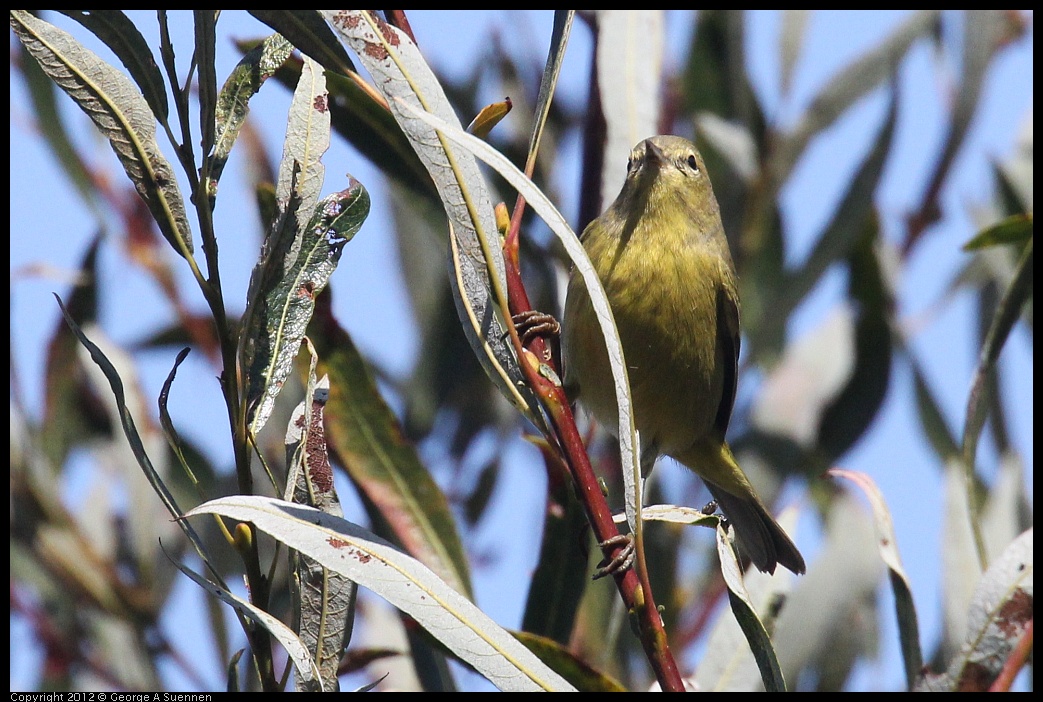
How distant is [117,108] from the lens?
5.97 feet

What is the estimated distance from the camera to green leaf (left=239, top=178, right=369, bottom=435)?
1830 mm

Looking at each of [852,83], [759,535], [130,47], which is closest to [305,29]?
[130,47]

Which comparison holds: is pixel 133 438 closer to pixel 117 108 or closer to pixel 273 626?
pixel 273 626

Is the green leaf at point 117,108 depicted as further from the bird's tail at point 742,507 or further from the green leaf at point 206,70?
the bird's tail at point 742,507

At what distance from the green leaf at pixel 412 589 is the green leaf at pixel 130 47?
69 cm

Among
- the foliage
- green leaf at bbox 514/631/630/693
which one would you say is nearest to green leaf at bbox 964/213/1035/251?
the foliage

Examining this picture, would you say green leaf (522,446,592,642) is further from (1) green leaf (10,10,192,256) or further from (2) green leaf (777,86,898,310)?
(2) green leaf (777,86,898,310)

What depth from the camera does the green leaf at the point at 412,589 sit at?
1.75 metres

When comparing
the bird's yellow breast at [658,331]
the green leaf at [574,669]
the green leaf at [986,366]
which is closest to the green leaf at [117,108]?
the green leaf at [574,669]

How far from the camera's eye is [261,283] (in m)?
1.84

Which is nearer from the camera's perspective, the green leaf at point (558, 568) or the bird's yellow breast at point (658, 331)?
the green leaf at point (558, 568)

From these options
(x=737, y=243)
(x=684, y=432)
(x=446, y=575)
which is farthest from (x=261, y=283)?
(x=737, y=243)

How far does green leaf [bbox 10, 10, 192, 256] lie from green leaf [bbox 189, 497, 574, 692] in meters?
0.49

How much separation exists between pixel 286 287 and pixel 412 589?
21.7 inches
